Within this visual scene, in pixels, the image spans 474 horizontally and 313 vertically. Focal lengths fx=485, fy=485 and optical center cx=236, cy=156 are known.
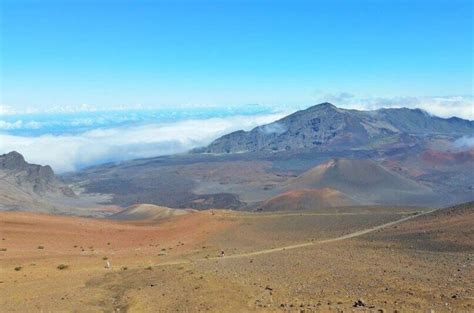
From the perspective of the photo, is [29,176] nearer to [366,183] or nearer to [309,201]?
[309,201]

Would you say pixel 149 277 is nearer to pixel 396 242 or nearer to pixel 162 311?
pixel 162 311

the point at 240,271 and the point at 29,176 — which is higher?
the point at 29,176

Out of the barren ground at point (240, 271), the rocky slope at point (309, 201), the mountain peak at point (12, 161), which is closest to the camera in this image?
the barren ground at point (240, 271)

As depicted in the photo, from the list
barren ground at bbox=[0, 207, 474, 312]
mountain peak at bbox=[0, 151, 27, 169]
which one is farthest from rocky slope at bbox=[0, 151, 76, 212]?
barren ground at bbox=[0, 207, 474, 312]

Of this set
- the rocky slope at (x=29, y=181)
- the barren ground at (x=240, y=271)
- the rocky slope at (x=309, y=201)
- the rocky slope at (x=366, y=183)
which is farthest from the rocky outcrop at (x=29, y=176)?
the barren ground at (x=240, y=271)

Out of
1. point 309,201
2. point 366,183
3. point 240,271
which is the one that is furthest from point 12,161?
point 240,271

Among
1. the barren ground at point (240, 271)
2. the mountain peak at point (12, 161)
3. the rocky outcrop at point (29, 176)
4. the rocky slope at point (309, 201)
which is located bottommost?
the rocky slope at point (309, 201)

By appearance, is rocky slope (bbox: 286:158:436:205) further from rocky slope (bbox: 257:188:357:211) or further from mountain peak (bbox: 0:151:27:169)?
mountain peak (bbox: 0:151:27:169)

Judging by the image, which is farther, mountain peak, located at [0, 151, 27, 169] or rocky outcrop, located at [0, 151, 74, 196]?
mountain peak, located at [0, 151, 27, 169]

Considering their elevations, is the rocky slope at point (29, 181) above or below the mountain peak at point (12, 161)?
below

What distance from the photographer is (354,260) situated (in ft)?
89.2

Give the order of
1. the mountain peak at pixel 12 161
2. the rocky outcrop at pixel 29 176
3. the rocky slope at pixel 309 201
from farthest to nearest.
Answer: the mountain peak at pixel 12 161
the rocky outcrop at pixel 29 176
the rocky slope at pixel 309 201

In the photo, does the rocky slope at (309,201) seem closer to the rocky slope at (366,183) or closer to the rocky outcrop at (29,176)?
the rocky slope at (366,183)

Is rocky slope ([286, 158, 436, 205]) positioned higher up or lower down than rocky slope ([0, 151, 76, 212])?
lower down
